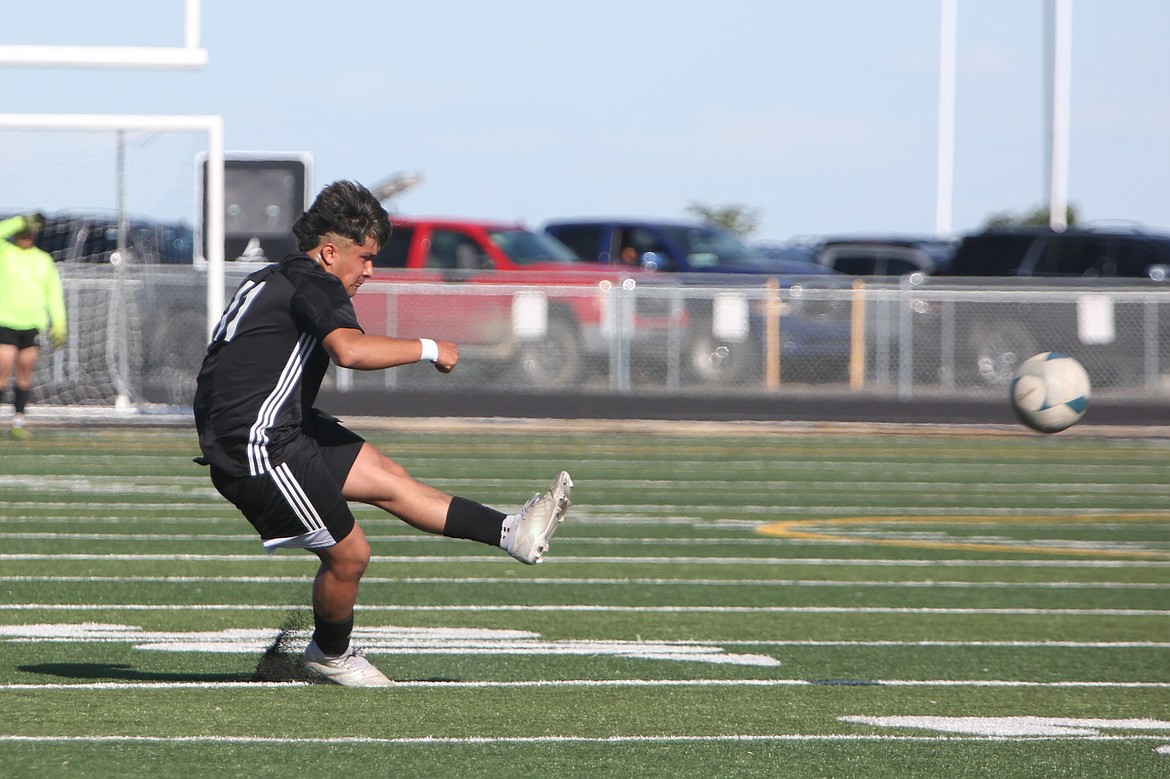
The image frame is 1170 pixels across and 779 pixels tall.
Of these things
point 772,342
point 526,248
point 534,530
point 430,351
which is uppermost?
point 526,248

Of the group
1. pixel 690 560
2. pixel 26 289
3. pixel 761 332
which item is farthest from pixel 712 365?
pixel 690 560

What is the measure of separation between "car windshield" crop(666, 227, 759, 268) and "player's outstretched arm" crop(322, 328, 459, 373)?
66.0ft

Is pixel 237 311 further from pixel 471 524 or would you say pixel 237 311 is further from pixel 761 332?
pixel 761 332

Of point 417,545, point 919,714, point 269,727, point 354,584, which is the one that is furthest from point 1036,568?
point 269,727

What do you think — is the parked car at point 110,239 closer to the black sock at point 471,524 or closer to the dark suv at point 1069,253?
the dark suv at point 1069,253

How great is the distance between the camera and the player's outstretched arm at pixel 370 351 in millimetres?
5816

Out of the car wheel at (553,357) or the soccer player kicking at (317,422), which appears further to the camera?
the car wheel at (553,357)

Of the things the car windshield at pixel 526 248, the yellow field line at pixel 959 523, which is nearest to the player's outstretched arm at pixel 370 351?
the yellow field line at pixel 959 523

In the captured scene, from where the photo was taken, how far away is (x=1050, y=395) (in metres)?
11.0

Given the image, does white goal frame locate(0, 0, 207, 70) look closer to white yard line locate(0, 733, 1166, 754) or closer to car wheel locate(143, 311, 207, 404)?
car wheel locate(143, 311, 207, 404)

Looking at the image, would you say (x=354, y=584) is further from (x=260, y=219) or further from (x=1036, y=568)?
(x=260, y=219)

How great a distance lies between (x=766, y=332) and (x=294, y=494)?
17907 millimetres

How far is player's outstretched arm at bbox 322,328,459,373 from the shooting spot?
19.1ft

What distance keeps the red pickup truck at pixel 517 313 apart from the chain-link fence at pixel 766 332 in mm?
19
